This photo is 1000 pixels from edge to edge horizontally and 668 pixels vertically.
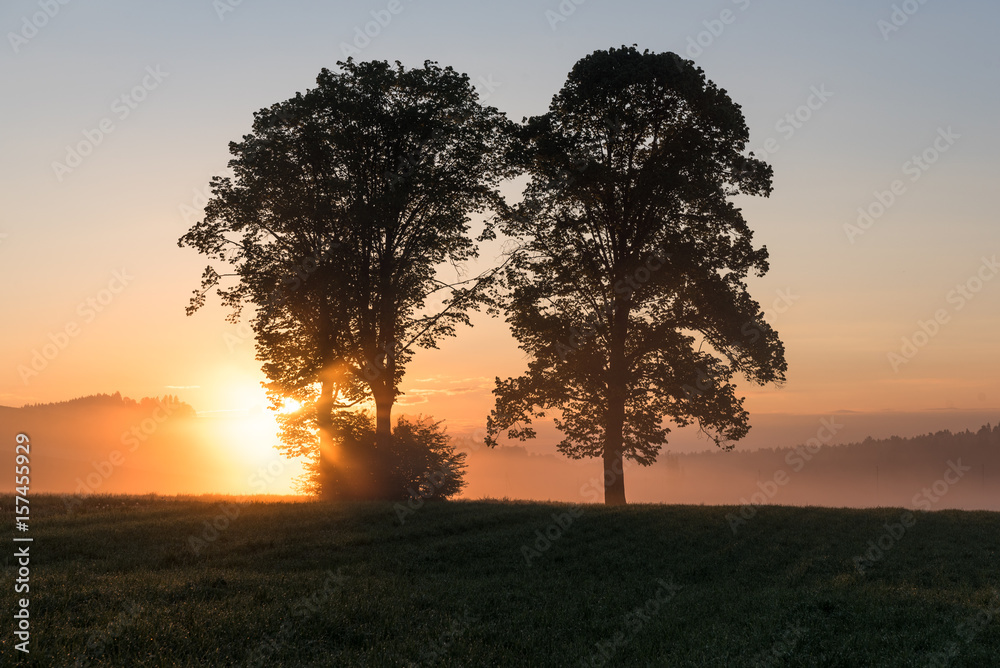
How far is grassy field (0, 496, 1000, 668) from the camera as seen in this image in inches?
479

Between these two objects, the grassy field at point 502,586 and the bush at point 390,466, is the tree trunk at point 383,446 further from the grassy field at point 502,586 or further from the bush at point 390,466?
the grassy field at point 502,586

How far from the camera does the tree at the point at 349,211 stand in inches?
1337

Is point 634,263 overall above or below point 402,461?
above

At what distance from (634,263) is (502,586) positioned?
63.0ft

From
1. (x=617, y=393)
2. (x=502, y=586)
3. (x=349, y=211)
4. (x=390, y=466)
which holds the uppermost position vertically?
(x=349, y=211)

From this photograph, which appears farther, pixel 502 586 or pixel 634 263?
pixel 634 263

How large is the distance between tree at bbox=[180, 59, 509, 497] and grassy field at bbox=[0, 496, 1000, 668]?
9040mm

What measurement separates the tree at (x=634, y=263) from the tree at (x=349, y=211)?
4.06m

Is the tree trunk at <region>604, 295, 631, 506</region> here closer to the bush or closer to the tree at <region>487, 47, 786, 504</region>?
the tree at <region>487, 47, 786, 504</region>

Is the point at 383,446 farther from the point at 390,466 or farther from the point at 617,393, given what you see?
the point at 617,393

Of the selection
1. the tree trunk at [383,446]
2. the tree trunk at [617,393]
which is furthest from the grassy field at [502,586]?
the tree trunk at [383,446]

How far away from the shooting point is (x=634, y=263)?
1309 inches

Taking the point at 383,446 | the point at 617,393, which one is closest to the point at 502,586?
the point at 617,393

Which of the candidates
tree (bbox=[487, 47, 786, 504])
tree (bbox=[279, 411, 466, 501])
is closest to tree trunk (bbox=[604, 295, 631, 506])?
tree (bbox=[487, 47, 786, 504])
